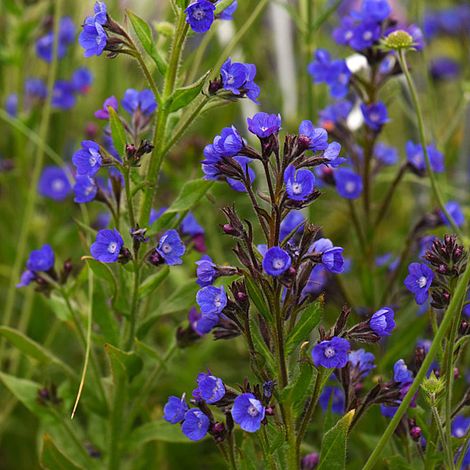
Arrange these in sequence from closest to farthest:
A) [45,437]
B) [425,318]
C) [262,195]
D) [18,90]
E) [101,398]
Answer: [262,195], [45,437], [101,398], [425,318], [18,90]

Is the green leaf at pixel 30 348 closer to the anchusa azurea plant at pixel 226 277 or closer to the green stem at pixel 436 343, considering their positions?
the anchusa azurea plant at pixel 226 277

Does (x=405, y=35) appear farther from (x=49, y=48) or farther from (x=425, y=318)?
(x=49, y=48)

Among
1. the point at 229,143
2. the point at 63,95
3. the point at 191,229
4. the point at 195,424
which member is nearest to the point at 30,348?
the point at 191,229

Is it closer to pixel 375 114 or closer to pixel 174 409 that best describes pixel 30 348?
pixel 174 409

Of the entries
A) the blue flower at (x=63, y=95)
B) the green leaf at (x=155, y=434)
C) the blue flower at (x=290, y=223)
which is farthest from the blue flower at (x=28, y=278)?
the blue flower at (x=63, y=95)

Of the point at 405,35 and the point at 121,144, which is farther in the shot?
the point at 405,35

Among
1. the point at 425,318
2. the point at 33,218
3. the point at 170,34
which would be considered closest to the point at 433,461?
the point at 425,318
